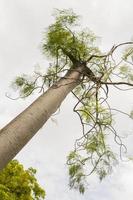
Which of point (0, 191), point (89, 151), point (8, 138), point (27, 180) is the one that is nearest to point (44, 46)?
point (89, 151)

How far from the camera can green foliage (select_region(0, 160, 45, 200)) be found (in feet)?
64.5

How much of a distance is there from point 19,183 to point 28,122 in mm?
14675

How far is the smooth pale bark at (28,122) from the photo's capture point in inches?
208

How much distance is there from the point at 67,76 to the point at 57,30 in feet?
6.00

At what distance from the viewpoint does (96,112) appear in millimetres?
9445

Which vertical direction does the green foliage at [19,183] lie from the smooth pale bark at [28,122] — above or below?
above

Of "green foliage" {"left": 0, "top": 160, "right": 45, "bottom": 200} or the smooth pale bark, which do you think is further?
"green foliage" {"left": 0, "top": 160, "right": 45, "bottom": 200}

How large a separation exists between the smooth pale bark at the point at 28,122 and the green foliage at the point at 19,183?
12.4 meters

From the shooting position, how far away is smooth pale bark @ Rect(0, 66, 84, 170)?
17.3 feet

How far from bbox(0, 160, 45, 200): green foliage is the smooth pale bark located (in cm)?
1236

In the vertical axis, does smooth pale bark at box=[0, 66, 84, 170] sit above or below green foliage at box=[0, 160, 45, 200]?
below

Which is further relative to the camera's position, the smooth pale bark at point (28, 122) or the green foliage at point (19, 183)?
the green foliage at point (19, 183)

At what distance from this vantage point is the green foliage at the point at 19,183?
64.5 ft

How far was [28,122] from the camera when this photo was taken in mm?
5938
